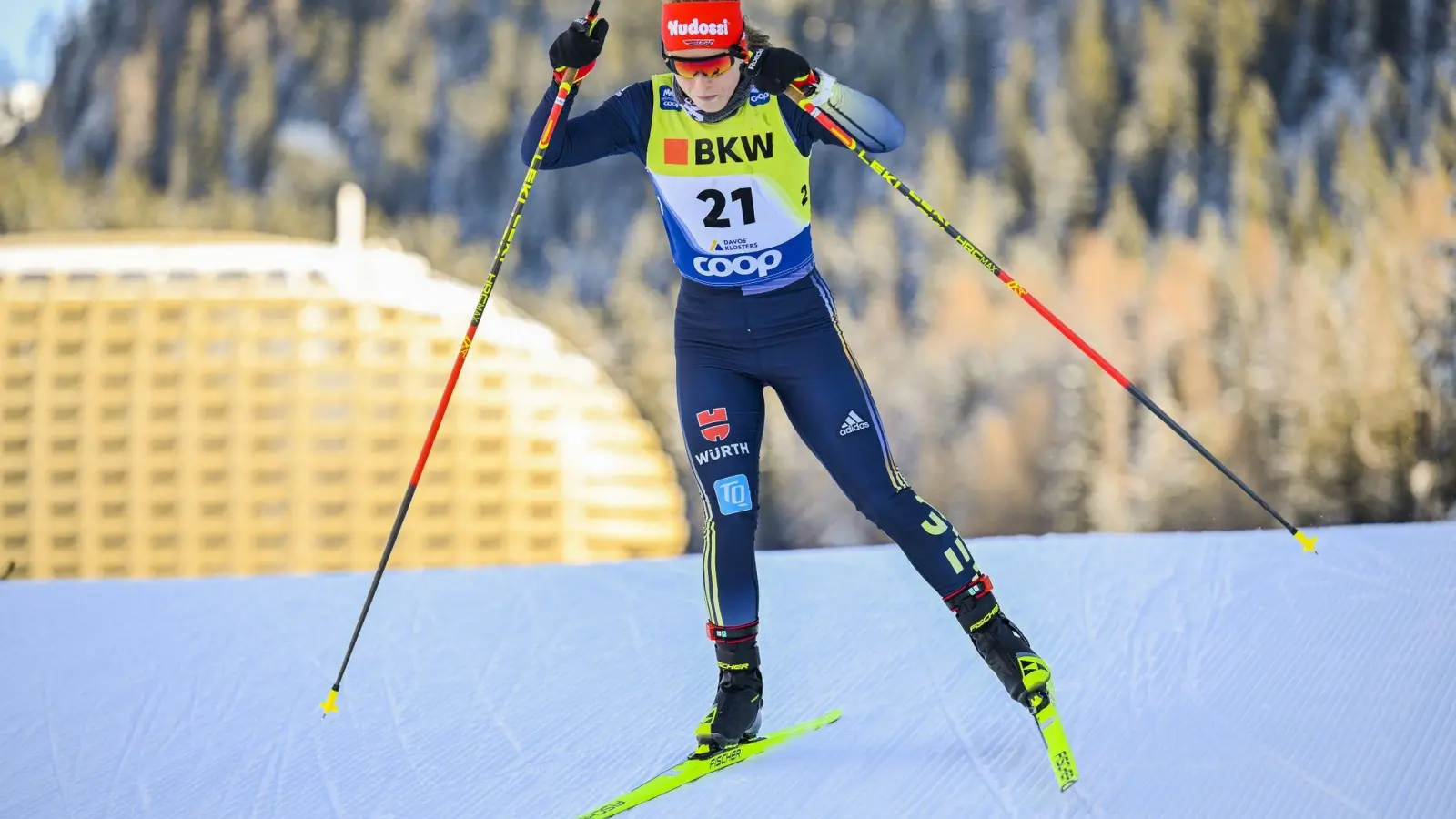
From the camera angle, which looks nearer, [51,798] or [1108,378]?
[51,798]

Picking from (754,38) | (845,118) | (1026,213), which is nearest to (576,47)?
(754,38)

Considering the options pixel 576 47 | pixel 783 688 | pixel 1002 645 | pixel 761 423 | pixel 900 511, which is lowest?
pixel 783 688

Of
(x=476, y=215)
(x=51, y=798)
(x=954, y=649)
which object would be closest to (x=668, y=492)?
(x=476, y=215)

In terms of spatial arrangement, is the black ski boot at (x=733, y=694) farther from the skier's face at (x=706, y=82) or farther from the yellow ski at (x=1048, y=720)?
the skier's face at (x=706, y=82)

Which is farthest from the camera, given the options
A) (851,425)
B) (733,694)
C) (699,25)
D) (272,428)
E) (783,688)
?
(272,428)

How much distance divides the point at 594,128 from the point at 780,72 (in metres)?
0.35

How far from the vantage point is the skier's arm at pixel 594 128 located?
2059 millimetres

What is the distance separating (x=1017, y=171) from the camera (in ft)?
14.8

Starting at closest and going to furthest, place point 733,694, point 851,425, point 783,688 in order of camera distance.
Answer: point 851,425, point 733,694, point 783,688

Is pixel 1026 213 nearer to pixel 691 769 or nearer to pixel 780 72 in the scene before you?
pixel 780 72

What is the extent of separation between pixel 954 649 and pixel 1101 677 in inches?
13.8

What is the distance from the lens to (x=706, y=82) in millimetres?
1973

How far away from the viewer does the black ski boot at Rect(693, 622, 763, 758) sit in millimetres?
2104

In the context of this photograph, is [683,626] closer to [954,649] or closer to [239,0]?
[954,649]
